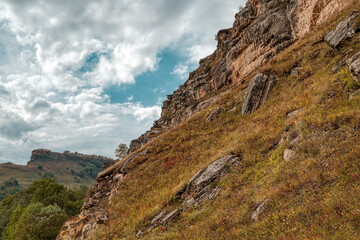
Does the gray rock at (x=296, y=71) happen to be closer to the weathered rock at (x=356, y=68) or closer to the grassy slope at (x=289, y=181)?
the grassy slope at (x=289, y=181)

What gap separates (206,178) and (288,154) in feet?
15.3

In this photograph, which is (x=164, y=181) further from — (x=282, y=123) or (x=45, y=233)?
(x=45, y=233)

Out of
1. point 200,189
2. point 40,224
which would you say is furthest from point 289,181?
point 40,224

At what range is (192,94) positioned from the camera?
56.2 metres

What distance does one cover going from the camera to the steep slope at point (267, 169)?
5430 millimetres

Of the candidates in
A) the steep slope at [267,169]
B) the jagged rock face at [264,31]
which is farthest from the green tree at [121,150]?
the steep slope at [267,169]

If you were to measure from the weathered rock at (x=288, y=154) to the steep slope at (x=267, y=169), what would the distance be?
0.08m

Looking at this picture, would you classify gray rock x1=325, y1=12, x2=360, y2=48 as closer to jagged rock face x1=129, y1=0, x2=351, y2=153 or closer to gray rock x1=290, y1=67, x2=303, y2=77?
gray rock x1=290, y1=67, x2=303, y2=77

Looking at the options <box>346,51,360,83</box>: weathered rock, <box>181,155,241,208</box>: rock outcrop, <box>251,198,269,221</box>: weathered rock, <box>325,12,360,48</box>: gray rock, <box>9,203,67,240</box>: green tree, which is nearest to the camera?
<box>251,198,269,221</box>: weathered rock

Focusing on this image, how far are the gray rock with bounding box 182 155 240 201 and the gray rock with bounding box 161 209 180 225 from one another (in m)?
1.22

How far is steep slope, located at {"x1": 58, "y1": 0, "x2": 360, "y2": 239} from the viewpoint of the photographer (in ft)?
17.8

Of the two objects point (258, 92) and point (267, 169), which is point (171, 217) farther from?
point (258, 92)

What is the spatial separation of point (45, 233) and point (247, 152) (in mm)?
37727

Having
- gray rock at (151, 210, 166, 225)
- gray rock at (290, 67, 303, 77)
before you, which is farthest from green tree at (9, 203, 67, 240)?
gray rock at (290, 67, 303, 77)
